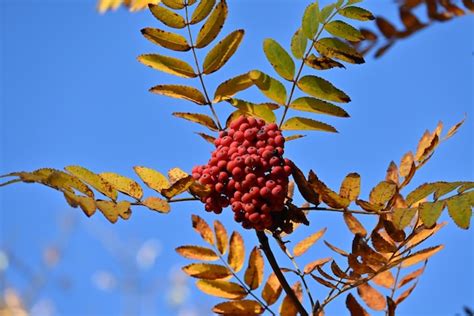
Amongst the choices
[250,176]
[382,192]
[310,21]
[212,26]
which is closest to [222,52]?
[212,26]

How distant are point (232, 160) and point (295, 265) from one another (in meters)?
0.26

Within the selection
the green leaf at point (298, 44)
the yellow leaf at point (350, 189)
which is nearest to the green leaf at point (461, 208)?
the yellow leaf at point (350, 189)

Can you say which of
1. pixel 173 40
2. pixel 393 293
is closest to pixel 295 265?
pixel 393 293

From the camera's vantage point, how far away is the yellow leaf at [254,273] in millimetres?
1420

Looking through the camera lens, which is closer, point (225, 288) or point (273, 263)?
point (273, 263)

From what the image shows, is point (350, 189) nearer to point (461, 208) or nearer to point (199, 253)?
point (461, 208)

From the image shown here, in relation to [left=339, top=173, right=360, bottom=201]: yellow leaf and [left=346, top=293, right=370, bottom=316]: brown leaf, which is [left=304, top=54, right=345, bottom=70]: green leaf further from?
[left=346, top=293, right=370, bottom=316]: brown leaf

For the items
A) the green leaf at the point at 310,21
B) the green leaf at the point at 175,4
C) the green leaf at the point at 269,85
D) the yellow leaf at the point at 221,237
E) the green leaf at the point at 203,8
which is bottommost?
the yellow leaf at the point at 221,237

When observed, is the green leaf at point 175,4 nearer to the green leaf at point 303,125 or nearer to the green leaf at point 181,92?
the green leaf at point 181,92

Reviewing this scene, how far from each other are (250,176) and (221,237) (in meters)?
0.26

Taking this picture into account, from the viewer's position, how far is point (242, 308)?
1.39 m

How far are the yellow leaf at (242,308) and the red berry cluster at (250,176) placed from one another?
18 cm

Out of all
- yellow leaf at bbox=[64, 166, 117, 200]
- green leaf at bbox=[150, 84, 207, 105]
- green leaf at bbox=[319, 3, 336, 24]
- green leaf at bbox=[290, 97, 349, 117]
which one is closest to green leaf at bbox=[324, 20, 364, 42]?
green leaf at bbox=[319, 3, 336, 24]

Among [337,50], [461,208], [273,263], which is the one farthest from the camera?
[337,50]
